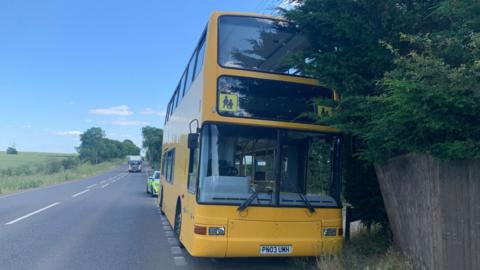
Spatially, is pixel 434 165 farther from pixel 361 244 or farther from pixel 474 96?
pixel 361 244

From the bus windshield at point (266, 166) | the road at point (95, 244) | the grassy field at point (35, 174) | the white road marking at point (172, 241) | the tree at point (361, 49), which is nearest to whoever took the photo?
the tree at point (361, 49)

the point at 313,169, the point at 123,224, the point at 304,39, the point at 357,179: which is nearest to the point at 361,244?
the point at 357,179

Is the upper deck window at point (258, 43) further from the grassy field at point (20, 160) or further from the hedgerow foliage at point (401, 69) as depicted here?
the grassy field at point (20, 160)

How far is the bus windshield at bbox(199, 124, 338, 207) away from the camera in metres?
6.74

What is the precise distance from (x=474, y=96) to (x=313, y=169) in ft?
10.2

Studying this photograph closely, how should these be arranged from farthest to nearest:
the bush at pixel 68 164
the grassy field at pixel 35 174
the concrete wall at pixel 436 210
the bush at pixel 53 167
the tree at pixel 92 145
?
the tree at pixel 92 145
the bush at pixel 68 164
the bush at pixel 53 167
the grassy field at pixel 35 174
the concrete wall at pixel 436 210

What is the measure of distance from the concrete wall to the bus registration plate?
1.64m

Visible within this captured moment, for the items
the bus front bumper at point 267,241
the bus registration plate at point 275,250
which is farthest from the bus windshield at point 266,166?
the bus registration plate at point 275,250

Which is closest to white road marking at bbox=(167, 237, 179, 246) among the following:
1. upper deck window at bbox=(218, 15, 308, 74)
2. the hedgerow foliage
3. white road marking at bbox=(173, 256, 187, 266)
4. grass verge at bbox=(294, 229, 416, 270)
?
white road marking at bbox=(173, 256, 187, 266)

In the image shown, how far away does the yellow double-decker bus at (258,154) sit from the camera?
6648mm

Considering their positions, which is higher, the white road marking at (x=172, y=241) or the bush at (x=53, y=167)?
the bush at (x=53, y=167)

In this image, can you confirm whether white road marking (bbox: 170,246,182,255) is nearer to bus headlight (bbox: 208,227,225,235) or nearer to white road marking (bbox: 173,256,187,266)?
white road marking (bbox: 173,256,187,266)

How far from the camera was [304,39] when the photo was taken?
294 inches

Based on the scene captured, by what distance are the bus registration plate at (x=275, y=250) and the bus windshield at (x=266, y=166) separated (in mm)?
654
